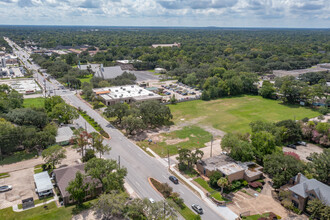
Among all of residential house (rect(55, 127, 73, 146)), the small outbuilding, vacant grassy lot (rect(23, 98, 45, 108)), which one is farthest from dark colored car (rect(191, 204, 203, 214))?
vacant grassy lot (rect(23, 98, 45, 108))

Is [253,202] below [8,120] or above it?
below

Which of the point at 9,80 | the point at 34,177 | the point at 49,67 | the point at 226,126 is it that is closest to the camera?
the point at 34,177

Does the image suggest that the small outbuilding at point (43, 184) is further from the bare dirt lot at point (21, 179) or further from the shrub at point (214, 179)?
the shrub at point (214, 179)

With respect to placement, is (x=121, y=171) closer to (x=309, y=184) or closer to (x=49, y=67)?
(x=309, y=184)

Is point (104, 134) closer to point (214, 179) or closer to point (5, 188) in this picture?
point (5, 188)

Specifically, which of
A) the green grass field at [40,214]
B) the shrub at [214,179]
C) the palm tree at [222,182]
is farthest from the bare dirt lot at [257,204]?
the green grass field at [40,214]

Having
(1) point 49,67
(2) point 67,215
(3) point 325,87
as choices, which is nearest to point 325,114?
(3) point 325,87

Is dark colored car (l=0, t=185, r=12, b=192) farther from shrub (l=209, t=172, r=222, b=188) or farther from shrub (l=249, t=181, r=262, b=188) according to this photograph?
shrub (l=249, t=181, r=262, b=188)

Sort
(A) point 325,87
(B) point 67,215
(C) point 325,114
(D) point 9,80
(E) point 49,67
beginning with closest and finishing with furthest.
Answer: (B) point 67,215 → (C) point 325,114 → (A) point 325,87 → (D) point 9,80 → (E) point 49,67
